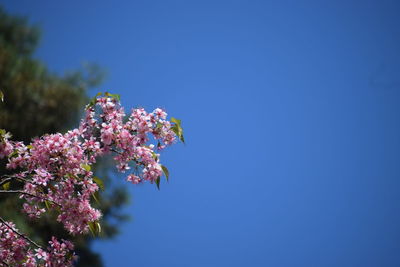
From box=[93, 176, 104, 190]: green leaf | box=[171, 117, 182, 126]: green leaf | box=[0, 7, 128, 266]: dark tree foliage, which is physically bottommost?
box=[93, 176, 104, 190]: green leaf

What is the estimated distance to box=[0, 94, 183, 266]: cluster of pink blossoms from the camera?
243 cm

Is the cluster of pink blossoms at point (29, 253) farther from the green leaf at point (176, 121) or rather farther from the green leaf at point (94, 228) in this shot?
the green leaf at point (176, 121)

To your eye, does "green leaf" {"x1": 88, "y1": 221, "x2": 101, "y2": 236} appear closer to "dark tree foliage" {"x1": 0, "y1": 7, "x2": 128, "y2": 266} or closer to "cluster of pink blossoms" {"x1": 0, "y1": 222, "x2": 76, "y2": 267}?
"cluster of pink blossoms" {"x1": 0, "y1": 222, "x2": 76, "y2": 267}

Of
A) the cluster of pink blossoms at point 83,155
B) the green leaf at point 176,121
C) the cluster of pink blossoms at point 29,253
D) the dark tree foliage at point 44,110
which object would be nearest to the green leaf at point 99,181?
the cluster of pink blossoms at point 83,155

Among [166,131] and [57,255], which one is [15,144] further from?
[166,131]

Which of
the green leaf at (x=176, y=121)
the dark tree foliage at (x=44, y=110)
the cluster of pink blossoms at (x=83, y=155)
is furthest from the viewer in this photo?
the dark tree foliage at (x=44, y=110)

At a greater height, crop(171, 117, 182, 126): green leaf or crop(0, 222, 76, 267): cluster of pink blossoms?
crop(171, 117, 182, 126): green leaf

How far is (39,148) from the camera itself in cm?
242

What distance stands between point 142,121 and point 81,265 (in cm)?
1224

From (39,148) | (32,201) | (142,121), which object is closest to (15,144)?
(39,148)

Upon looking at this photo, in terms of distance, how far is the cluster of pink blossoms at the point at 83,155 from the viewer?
7.97 feet

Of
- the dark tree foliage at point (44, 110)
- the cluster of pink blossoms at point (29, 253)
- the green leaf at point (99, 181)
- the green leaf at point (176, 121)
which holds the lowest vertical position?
the cluster of pink blossoms at point (29, 253)

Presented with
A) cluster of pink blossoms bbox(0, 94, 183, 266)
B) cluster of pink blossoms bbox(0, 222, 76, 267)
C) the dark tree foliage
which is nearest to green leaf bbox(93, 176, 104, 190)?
cluster of pink blossoms bbox(0, 94, 183, 266)

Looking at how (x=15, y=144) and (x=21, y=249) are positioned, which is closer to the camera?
(x=15, y=144)
